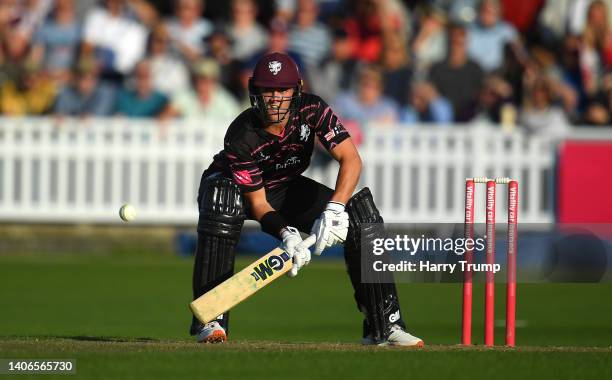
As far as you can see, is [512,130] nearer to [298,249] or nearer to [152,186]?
[152,186]

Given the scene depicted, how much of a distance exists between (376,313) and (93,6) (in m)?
9.86

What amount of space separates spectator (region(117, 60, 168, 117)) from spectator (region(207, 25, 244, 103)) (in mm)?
797

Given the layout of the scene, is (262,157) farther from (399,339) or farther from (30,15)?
(30,15)

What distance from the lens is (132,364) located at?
660cm

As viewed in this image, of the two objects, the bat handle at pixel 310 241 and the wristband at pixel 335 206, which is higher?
the wristband at pixel 335 206

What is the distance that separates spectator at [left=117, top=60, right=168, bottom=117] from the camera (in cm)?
1531

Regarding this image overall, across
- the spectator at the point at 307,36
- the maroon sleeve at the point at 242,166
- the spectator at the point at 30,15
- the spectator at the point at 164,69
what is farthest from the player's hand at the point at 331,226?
the spectator at the point at 30,15

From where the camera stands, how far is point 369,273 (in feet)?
25.0

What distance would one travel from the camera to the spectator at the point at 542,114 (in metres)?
14.9

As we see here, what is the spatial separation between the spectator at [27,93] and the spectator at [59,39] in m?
0.27

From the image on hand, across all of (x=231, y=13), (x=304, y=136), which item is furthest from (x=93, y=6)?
(x=304, y=136)

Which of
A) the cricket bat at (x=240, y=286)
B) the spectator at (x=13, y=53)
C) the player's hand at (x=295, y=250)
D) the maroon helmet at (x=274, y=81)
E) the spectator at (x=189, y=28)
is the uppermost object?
the spectator at (x=189, y=28)

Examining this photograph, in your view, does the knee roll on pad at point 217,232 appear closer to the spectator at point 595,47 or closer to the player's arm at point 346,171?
the player's arm at point 346,171

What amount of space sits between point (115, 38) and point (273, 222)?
9.03 meters
